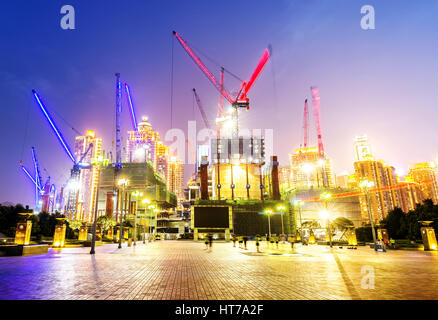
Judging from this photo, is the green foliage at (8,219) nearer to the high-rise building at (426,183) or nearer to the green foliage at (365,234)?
the green foliage at (365,234)

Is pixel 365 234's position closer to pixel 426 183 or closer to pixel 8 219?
pixel 8 219

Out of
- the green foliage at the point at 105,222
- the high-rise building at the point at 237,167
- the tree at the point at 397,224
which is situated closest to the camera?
the tree at the point at 397,224

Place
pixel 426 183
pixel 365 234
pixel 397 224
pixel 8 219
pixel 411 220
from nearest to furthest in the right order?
pixel 411 220, pixel 8 219, pixel 397 224, pixel 365 234, pixel 426 183

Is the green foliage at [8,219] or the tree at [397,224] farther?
the tree at [397,224]

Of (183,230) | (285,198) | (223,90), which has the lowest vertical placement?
(183,230)

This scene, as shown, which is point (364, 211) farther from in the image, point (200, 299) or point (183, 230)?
point (200, 299)

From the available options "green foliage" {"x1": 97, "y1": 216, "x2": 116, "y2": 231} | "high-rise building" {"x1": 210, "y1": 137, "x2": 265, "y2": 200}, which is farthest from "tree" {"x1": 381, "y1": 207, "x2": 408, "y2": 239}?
"high-rise building" {"x1": 210, "y1": 137, "x2": 265, "y2": 200}

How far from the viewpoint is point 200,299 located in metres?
7.27

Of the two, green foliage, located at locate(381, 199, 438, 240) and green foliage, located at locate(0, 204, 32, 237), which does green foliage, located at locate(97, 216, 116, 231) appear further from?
green foliage, located at locate(381, 199, 438, 240)

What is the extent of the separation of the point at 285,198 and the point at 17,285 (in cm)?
12000

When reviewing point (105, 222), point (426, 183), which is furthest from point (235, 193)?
point (426, 183)

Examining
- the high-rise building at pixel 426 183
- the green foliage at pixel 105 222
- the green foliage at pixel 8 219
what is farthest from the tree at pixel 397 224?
the high-rise building at pixel 426 183
